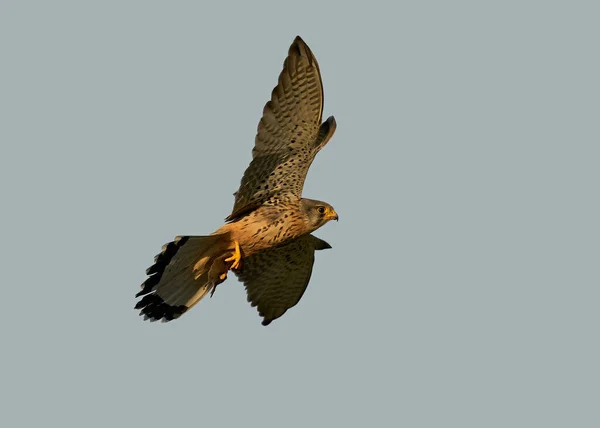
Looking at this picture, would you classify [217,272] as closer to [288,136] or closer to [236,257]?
[236,257]

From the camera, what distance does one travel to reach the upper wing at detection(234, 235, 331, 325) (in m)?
14.3

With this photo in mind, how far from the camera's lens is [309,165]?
13.5m

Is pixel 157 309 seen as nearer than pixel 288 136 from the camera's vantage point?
No

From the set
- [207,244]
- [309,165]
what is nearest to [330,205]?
[309,165]

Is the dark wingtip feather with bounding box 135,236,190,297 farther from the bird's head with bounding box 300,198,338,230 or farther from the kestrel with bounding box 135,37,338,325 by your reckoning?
the bird's head with bounding box 300,198,338,230

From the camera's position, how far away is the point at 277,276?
A: 14469 millimetres

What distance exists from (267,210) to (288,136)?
852mm

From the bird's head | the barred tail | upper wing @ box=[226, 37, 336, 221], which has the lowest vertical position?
the barred tail

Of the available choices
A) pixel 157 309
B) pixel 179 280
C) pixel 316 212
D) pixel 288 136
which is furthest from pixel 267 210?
pixel 157 309

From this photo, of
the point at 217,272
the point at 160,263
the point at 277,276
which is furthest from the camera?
the point at 277,276

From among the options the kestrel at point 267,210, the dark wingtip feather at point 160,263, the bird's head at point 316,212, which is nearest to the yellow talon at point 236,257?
the kestrel at point 267,210

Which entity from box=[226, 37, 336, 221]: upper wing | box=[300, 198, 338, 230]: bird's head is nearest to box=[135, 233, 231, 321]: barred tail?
box=[226, 37, 336, 221]: upper wing

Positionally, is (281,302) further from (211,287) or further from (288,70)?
(288,70)

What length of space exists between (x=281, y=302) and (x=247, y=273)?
538 mm
